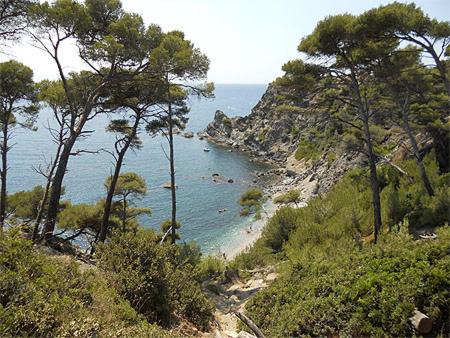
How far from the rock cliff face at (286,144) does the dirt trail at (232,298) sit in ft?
49.2

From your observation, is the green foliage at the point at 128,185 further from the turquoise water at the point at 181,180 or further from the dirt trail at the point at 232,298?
Answer: the dirt trail at the point at 232,298

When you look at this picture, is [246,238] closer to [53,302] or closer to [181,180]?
[181,180]

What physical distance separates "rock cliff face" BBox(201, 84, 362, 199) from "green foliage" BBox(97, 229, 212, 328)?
18.9m

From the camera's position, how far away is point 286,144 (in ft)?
195

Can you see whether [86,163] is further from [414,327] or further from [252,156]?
[414,327]

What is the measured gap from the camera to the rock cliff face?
32.4 meters

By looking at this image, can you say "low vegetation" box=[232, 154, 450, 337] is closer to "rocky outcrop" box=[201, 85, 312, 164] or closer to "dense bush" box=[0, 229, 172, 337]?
"dense bush" box=[0, 229, 172, 337]

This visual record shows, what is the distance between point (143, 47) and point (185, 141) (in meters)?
64.8

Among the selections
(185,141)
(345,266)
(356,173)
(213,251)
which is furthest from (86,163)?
(345,266)

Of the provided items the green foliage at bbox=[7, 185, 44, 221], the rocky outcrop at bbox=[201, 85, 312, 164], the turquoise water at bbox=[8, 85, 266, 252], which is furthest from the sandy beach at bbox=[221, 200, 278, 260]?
the rocky outcrop at bbox=[201, 85, 312, 164]

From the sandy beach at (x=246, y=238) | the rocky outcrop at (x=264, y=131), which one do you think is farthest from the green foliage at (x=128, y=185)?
the rocky outcrop at (x=264, y=131)

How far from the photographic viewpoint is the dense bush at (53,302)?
3680 mm

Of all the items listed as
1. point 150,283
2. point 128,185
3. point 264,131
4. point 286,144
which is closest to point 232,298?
point 150,283

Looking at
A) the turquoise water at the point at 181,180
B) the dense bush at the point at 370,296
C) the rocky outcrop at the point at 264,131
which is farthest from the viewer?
the rocky outcrop at the point at 264,131
